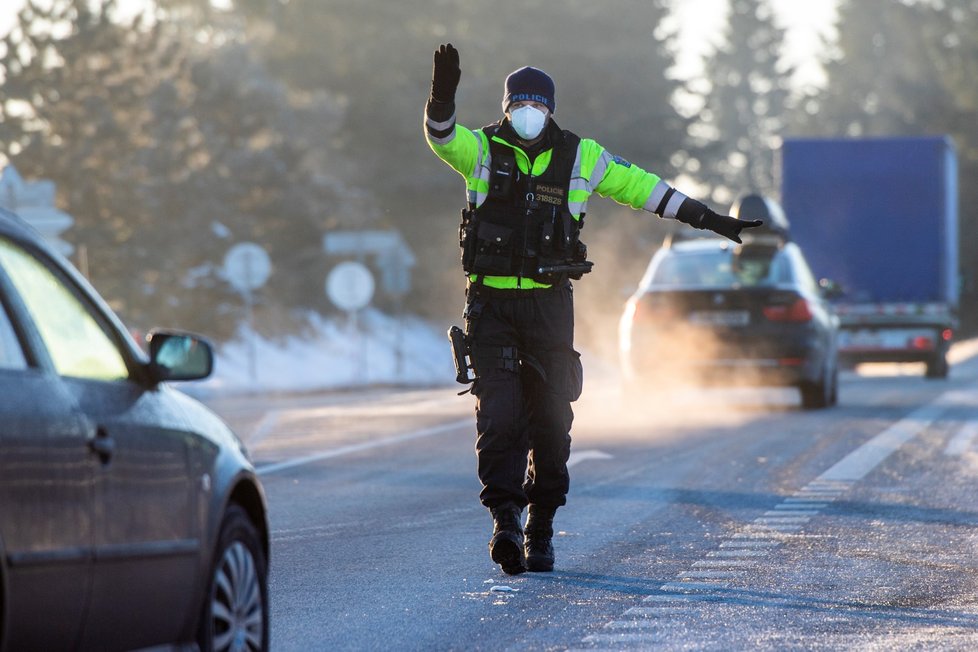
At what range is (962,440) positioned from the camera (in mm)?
15570

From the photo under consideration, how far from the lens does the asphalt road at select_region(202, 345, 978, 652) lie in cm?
677

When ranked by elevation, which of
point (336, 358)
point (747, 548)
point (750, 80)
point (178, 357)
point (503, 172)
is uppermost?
point (750, 80)

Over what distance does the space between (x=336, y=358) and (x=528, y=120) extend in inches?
1208

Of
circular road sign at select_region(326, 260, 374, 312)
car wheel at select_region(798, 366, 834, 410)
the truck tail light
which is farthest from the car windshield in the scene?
circular road sign at select_region(326, 260, 374, 312)

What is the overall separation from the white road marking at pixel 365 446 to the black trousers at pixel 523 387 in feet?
16.9

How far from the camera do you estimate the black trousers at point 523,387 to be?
27.4 ft

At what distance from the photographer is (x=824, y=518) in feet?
33.2

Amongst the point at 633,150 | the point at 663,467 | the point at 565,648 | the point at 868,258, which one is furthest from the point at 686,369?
the point at 633,150

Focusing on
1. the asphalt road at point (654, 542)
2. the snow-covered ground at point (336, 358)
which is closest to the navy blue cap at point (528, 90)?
the asphalt road at point (654, 542)

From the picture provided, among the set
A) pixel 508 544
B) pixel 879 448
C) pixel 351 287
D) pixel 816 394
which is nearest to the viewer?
pixel 508 544

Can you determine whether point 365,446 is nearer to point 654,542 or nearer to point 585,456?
point 585,456

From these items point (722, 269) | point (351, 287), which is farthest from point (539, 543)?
point (351, 287)

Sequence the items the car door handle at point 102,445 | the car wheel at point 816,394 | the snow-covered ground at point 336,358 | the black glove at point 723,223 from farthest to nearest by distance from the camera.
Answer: the snow-covered ground at point 336,358, the car wheel at point 816,394, the black glove at point 723,223, the car door handle at point 102,445

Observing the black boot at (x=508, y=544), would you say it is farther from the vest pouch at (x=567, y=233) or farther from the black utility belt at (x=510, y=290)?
the vest pouch at (x=567, y=233)
